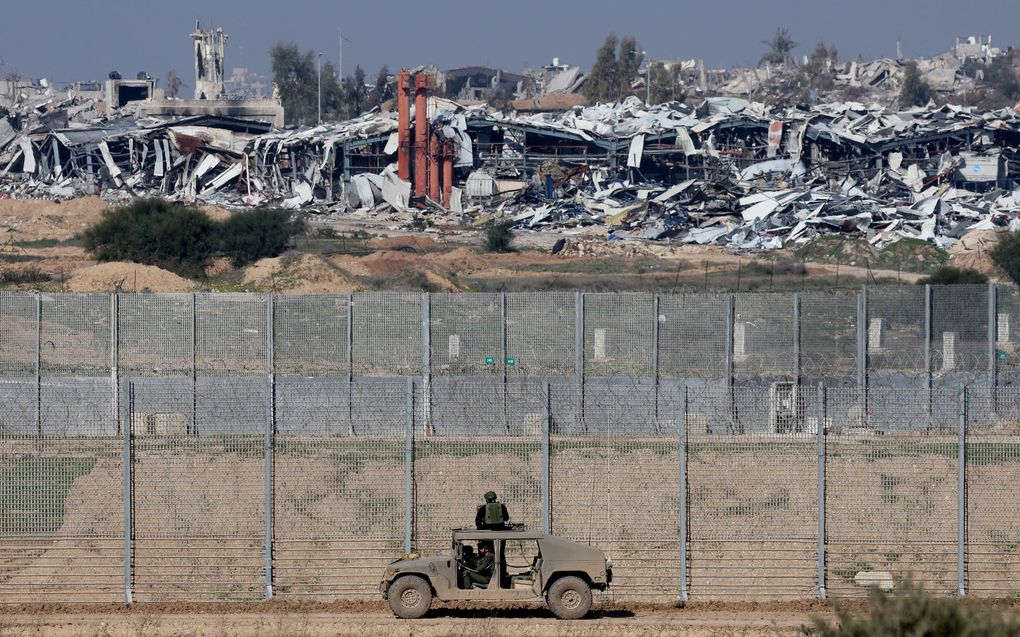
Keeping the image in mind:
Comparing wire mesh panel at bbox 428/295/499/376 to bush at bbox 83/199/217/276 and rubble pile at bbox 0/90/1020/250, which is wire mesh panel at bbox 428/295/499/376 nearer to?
bush at bbox 83/199/217/276

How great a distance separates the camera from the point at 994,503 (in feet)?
53.0

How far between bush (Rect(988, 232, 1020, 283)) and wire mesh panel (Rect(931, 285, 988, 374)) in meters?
19.0

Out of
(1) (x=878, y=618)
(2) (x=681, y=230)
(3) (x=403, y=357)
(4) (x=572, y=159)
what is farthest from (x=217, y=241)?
(1) (x=878, y=618)

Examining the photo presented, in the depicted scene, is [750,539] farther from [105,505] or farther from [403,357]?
[403,357]

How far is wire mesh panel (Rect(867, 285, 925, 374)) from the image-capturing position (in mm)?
25375

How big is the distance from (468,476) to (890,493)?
15.8ft

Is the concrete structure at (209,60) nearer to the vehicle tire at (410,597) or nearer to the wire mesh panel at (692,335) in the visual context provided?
the wire mesh panel at (692,335)

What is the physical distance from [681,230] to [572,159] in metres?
19.3

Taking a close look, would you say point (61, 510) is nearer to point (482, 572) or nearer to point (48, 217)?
point (482, 572)

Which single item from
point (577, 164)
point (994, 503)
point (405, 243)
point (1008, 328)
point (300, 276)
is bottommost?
point (994, 503)

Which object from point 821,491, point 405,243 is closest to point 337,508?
point 821,491

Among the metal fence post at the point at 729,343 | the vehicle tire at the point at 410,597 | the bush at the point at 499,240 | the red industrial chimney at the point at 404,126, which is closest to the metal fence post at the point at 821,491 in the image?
the vehicle tire at the point at 410,597

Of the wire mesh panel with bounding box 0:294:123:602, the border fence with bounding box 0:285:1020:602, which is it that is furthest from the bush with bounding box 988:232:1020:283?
the wire mesh panel with bounding box 0:294:123:602

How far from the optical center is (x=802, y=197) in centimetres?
6819
